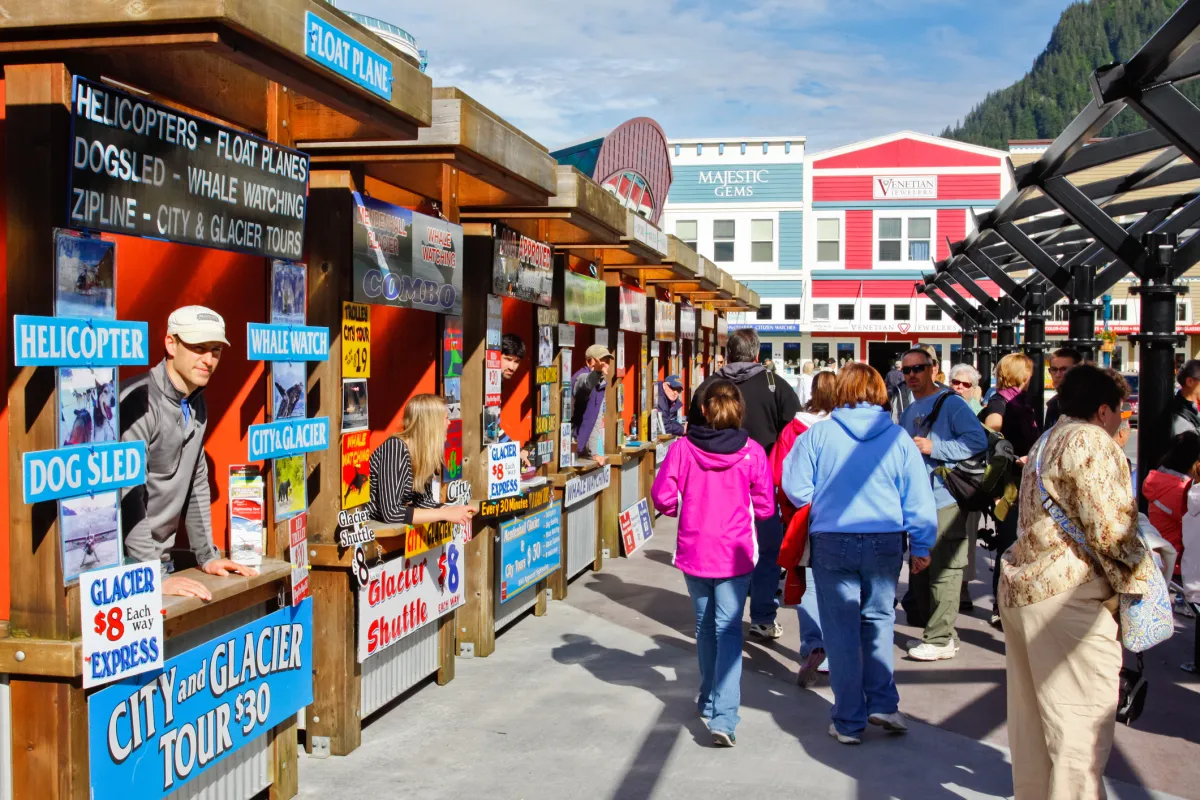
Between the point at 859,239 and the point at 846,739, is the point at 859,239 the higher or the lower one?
the higher one

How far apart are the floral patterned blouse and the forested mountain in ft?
483

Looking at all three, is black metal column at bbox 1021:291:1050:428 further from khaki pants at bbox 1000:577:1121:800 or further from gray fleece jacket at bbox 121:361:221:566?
gray fleece jacket at bbox 121:361:221:566

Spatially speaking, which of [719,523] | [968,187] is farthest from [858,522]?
[968,187]

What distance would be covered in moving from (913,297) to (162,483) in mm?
32162

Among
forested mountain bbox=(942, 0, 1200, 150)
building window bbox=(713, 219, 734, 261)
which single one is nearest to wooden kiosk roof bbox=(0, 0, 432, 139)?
building window bbox=(713, 219, 734, 261)

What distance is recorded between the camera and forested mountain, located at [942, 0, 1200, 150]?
498ft

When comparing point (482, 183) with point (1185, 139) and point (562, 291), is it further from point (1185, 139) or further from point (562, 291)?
point (1185, 139)

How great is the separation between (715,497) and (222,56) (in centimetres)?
320

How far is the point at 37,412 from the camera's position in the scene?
3.46 metres

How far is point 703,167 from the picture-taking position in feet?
114

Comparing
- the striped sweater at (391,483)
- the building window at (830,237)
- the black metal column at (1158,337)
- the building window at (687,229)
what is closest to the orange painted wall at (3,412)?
the striped sweater at (391,483)

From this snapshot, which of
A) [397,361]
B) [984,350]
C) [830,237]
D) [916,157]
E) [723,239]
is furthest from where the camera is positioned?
[723,239]

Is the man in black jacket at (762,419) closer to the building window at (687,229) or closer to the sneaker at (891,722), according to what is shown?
the sneaker at (891,722)

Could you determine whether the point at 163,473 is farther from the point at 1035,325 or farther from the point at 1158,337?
the point at 1035,325
